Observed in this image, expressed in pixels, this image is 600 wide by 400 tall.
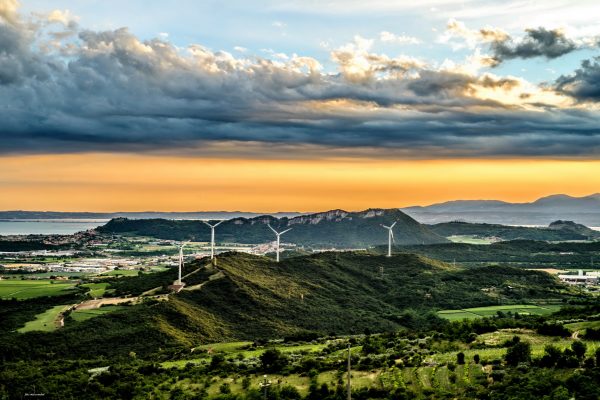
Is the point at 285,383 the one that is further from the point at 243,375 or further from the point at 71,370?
the point at 71,370

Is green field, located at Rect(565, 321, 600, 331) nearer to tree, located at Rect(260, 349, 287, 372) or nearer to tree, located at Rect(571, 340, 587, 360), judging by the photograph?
tree, located at Rect(571, 340, 587, 360)

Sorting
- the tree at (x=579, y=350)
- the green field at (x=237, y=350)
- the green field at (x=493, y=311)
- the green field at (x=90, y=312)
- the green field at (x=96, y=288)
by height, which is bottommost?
the green field at (x=493, y=311)

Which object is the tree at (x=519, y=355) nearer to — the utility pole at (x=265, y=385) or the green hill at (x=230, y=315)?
the utility pole at (x=265, y=385)

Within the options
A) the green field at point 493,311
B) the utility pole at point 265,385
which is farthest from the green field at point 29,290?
the utility pole at point 265,385

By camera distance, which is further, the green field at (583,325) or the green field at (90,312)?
the green field at (90,312)

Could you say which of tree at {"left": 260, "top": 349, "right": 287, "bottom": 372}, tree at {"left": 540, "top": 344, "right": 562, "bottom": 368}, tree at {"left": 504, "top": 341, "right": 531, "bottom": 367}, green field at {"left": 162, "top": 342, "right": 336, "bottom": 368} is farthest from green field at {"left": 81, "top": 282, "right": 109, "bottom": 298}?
tree at {"left": 540, "top": 344, "right": 562, "bottom": 368}

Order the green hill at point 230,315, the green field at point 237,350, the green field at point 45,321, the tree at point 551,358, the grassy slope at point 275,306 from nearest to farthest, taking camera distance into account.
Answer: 1. the tree at point 551,358
2. the green field at point 237,350
3. the green hill at point 230,315
4. the green field at point 45,321
5. the grassy slope at point 275,306

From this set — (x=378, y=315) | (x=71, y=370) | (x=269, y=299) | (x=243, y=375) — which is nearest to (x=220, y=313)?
(x=269, y=299)
